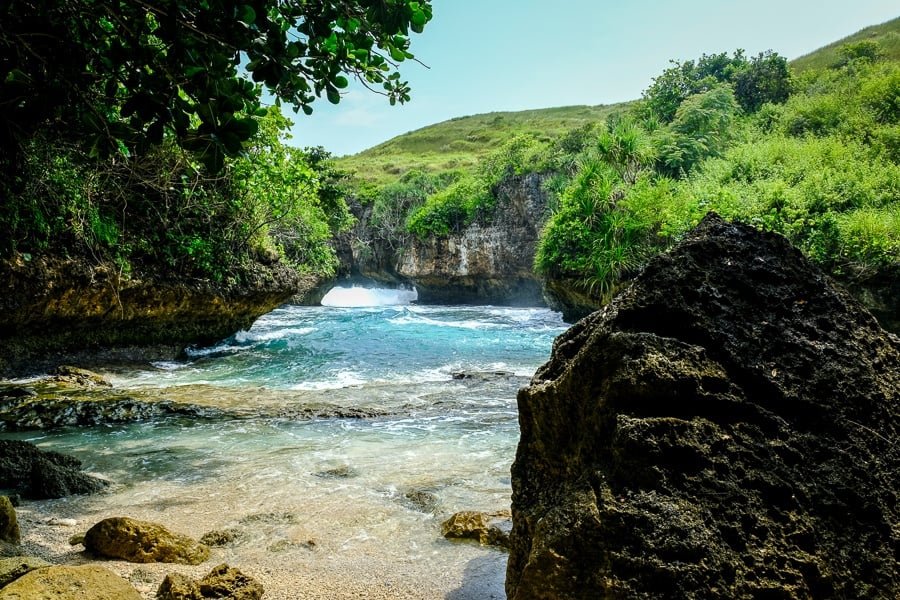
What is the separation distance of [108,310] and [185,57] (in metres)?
9.51

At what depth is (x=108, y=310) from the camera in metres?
10.4

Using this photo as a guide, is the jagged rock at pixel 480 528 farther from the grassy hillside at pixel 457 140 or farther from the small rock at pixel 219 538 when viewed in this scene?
the grassy hillside at pixel 457 140

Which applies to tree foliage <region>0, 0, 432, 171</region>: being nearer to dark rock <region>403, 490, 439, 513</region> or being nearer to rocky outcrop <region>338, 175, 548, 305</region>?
dark rock <region>403, 490, 439, 513</region>

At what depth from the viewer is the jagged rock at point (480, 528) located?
360 centimetres

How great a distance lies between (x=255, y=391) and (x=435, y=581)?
7.54 m


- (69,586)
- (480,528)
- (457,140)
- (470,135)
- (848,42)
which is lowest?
(480,528)

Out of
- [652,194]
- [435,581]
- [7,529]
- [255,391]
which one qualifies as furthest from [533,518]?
[652,194]

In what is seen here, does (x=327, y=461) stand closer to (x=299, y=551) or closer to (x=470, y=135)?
(x=299, y=551)

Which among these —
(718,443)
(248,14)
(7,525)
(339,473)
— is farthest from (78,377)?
(718,443)

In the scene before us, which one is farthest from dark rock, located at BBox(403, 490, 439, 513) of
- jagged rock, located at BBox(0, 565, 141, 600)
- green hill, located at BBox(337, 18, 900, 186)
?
green hill, located at BBox(337, 18, 900, 186)

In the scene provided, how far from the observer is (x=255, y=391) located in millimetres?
9773

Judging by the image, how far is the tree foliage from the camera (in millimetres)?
2582

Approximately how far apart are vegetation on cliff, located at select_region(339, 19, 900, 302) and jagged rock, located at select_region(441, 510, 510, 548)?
349 inches

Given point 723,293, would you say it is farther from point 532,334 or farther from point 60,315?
point 532,334
